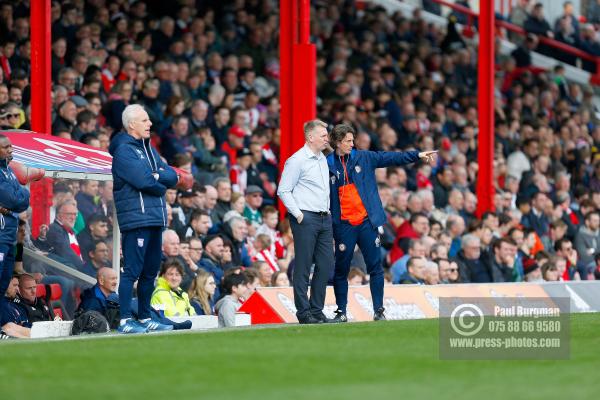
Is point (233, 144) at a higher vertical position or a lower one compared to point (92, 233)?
higher

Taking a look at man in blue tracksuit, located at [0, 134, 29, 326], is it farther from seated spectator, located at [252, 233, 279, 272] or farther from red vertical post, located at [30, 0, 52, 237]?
seated spectator, located at [252, 233, 279, 272]

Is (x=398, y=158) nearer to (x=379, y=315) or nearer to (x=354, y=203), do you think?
(x=354, y=203)

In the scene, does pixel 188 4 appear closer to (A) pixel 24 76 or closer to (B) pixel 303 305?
(A) pixel 24 76

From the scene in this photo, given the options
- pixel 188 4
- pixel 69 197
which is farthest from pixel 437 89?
pixel 69 197

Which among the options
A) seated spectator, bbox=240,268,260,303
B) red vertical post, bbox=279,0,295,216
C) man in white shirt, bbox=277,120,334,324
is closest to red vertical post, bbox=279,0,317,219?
red vertical post, bbox=279,0,295,216

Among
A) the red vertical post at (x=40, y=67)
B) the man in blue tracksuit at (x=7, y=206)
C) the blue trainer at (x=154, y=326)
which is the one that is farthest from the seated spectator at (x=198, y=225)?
the man in blue tracksuit at (x=7, y=206)

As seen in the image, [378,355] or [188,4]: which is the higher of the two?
[188,4]

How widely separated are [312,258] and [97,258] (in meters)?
2.30

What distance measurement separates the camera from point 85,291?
12.8 metres

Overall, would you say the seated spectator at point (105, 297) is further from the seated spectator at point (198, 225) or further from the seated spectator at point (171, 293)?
the seated spectator at point (198, 225)

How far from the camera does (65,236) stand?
13.6 m

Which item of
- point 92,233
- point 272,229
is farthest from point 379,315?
point 272,229

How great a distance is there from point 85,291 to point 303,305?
6.55ft

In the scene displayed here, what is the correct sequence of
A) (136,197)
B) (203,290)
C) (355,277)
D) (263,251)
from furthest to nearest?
(263,251) → (355,277) → (203,290) → (136,197)
